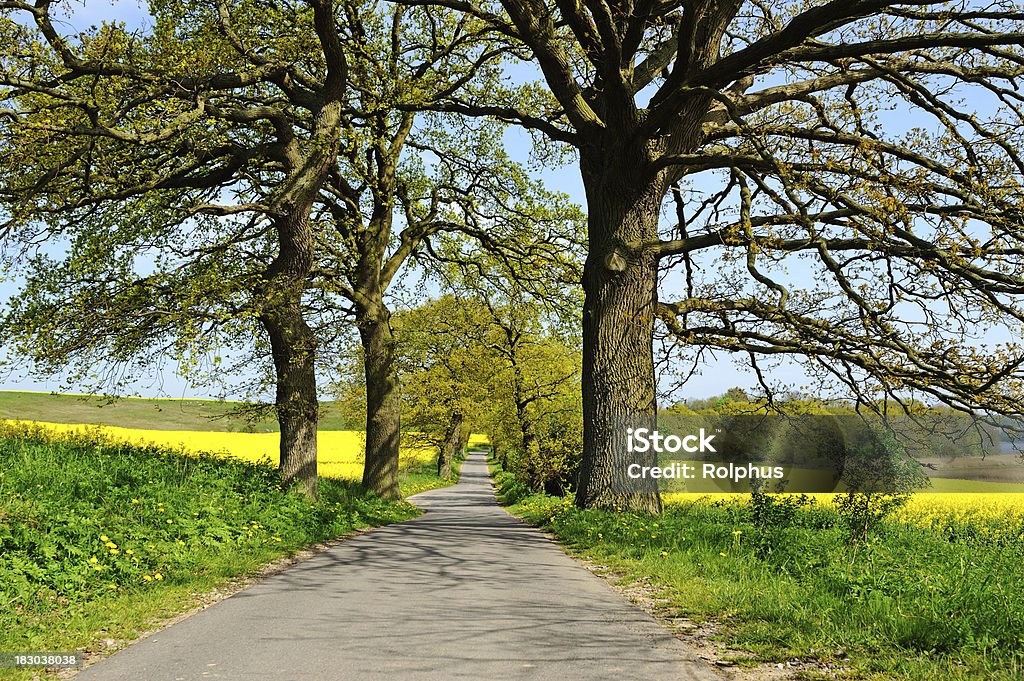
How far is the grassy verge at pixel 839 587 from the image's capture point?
214 inches

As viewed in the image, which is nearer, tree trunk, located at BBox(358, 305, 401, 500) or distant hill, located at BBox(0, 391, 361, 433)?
tree trunk, located at BBox(358, 305, 401, 500)

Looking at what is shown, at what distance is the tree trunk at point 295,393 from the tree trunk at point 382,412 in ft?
18.2

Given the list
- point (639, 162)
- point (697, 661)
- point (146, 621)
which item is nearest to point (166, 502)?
point (146, 621)

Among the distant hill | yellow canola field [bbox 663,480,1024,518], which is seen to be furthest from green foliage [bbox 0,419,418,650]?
the distant hill

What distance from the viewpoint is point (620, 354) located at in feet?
45.5

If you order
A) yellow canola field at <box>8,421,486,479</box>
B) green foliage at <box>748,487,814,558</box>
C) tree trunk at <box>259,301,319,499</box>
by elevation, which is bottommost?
yellow canola field at <box>8,421,486,479</box>

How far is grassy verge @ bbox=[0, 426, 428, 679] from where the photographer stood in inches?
268

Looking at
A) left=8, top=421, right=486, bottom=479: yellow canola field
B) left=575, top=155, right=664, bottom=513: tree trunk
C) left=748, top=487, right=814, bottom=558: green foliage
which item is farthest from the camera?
left=8, top=421, right=486, bottom=479: yellow canola field

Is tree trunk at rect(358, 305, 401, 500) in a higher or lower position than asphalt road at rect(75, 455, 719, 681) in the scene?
higher

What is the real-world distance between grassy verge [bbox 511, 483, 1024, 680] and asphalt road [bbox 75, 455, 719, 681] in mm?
868

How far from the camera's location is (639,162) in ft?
45.9

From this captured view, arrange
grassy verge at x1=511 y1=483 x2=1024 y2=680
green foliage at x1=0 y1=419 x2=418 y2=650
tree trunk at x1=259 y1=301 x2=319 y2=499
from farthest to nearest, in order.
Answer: tree trunk at x1=259 y1=301 x2=319 y2=499
green foliage at x1=0 y1=419 x2=418 y2=650
grassy verge at x1=511 y1=483 x2=1024 y2=680

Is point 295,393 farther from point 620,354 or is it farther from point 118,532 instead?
point 118,532

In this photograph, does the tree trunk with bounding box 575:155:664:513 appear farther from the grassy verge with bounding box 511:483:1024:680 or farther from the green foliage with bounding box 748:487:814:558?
the green foliage with bounding box 748:487:814:558
